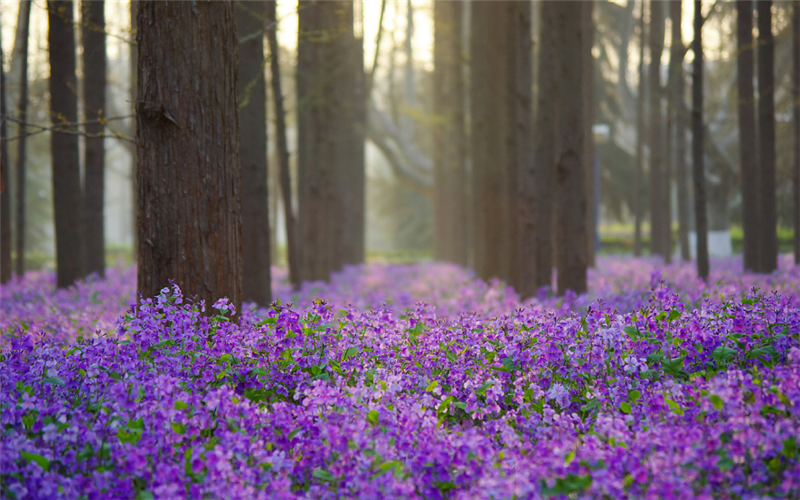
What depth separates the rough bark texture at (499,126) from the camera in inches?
352

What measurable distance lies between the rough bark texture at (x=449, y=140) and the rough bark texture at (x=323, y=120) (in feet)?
7.96

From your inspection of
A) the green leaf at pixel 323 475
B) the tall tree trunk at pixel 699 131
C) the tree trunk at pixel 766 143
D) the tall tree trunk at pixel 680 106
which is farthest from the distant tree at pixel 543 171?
the green leaf at pixel 323 475

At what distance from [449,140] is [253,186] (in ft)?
40.8

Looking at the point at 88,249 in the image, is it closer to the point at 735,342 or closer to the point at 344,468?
the point at 344,468

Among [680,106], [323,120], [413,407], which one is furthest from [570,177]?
[680,106]

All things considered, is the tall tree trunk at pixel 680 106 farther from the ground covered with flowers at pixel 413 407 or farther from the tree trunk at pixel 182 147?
the tree trunk at pixel 182 147

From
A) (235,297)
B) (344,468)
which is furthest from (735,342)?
(235,297)

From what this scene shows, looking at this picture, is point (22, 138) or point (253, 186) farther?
point (22, 138)

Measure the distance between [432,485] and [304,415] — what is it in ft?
2.18

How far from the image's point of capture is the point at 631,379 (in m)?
3.23

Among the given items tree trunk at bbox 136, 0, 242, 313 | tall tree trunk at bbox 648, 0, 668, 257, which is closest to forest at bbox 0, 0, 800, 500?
tree trunk at bbox 136, 0, 242, 313

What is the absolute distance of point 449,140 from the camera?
1909cm

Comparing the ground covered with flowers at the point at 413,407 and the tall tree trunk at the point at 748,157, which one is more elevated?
the tall tree trunk at the point at 748,157

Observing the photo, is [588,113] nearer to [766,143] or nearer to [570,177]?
[766,143]
